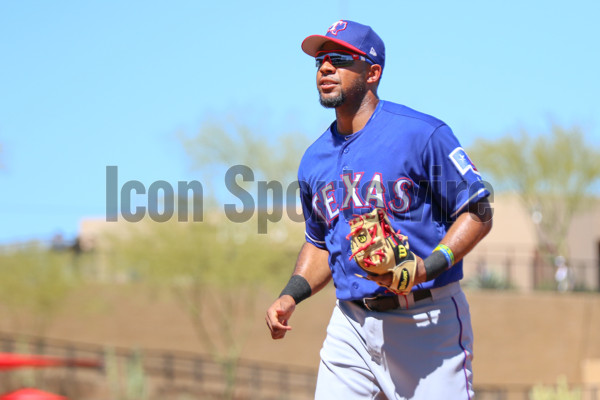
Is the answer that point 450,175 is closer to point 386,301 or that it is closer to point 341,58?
point 386,301

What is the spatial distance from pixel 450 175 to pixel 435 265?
0.47m

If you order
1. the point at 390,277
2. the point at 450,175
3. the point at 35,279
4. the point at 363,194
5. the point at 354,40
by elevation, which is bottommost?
the point at 35,279

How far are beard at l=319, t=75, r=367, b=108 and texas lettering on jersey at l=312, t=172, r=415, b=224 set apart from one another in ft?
1.17

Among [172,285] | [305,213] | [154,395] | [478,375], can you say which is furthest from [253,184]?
[305,213]

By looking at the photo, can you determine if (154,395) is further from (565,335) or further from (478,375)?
(565,335)

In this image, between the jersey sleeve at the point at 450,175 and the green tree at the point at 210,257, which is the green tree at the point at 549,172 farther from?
the jersey sleeve at the point at 450,175

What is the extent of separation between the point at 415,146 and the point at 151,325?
23.1 metres

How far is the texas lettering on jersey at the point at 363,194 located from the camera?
3963 mm

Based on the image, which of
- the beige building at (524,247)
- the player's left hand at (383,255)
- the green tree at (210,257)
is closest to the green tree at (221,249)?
the green tree at (210,257)

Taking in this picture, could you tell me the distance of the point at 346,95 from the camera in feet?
13.8

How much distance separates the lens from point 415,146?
3.95 m

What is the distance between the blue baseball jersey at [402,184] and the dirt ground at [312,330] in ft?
70.5

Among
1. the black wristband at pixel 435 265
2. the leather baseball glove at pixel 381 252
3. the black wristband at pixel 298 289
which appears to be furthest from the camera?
the black wristband at pixel 298 289

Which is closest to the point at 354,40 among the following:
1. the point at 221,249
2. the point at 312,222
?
the point at 312,222
